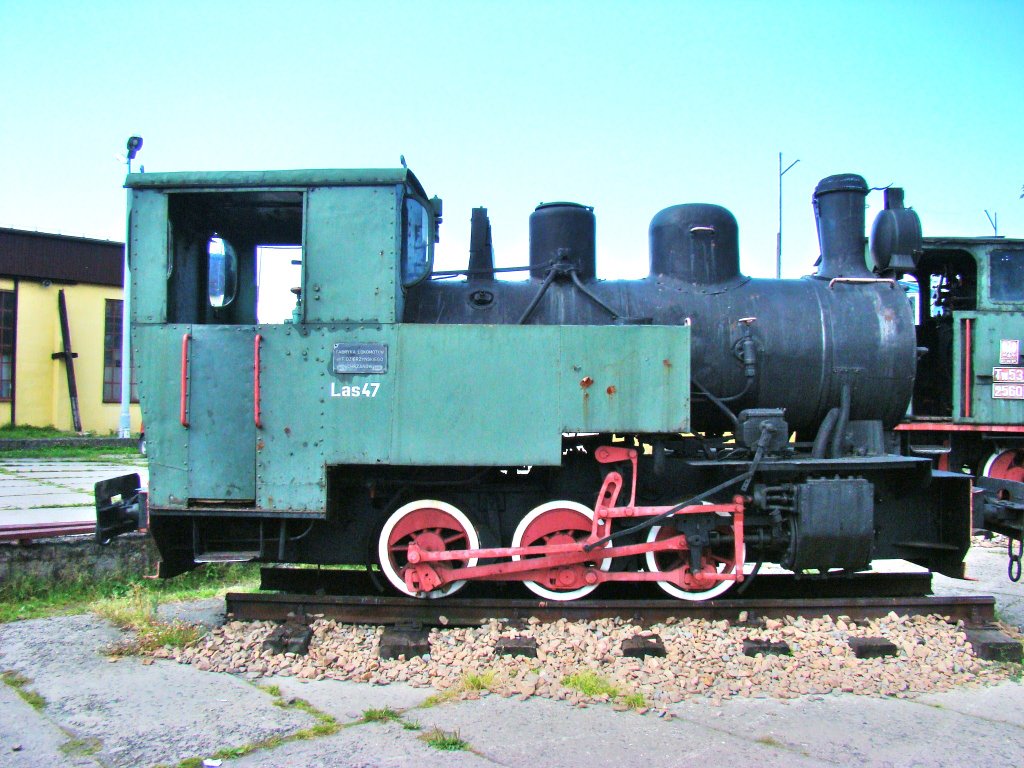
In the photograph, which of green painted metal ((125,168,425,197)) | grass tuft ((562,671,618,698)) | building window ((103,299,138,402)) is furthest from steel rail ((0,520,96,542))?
building window ((103,299,138,402))

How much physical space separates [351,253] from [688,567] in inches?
125

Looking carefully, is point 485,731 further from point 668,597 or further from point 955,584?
point 955,584

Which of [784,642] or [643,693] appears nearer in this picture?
[643,693]

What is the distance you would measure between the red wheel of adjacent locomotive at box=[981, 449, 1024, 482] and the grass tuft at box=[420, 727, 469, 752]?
9065 mm

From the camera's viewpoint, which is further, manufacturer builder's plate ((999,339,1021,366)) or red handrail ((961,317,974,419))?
manufacturer builder's plate ((999,339,1021,366))

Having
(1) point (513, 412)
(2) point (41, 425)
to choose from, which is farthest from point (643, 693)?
(2) point (41, 425)

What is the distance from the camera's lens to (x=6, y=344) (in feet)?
82.0

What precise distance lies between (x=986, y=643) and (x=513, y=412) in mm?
3396

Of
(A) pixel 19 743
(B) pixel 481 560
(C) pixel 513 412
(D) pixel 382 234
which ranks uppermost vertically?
(D) pixel 382 234

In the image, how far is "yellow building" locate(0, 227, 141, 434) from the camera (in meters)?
25.1

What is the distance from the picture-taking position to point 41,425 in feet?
83.6

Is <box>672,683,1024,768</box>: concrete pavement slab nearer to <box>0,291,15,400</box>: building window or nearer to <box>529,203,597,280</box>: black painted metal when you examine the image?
<box>529,203,597,280</box>: black painted metal

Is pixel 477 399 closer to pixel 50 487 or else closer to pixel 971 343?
pixel 971 343

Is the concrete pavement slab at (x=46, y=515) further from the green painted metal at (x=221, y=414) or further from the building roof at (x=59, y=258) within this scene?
the building roof at (x=59, y=258)
